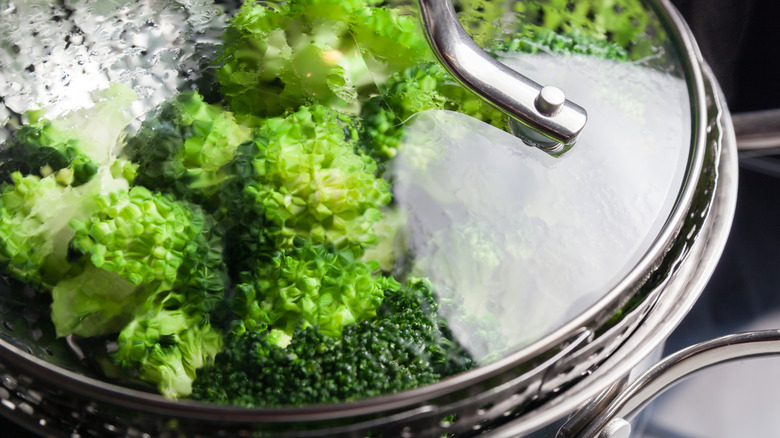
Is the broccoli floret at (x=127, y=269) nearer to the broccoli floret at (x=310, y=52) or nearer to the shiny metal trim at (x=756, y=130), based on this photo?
the broccoli floret at (x=310, y=52)

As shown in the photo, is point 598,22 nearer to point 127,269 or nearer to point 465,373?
point 465,373

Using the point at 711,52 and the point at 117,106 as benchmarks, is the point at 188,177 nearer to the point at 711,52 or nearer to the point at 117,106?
the point at 117,106

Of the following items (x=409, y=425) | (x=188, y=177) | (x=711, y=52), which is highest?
(x=188, y=177)

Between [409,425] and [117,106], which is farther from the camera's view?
[117,106]

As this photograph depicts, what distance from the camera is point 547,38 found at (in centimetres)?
77

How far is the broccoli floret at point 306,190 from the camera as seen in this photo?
62 centimetres

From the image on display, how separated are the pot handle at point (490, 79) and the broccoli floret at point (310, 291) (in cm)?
21

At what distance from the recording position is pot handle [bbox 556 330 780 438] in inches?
27.2

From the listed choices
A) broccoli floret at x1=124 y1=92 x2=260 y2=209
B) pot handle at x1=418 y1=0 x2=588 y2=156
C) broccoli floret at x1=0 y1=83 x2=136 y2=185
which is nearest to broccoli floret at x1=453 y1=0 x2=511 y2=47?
pot handle at x1=418 y1=0 x2=588 y2=156

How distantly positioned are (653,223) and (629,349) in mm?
141

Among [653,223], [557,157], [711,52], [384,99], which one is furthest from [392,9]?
[711,52]

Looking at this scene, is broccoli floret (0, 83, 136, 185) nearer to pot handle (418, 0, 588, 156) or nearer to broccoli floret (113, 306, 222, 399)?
broccoli floret (113, 306, 222, 399)

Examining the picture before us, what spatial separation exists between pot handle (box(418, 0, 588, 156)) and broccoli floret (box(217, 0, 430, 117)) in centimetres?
11

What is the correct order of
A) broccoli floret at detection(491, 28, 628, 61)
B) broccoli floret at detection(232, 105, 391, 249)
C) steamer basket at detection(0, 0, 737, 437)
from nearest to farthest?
steamer basket at detection(0, 0, 737, 437), broccoli floret at detection(232, 105, 391, 249), broccoli floret at detection(491, 28, 628, 61)
